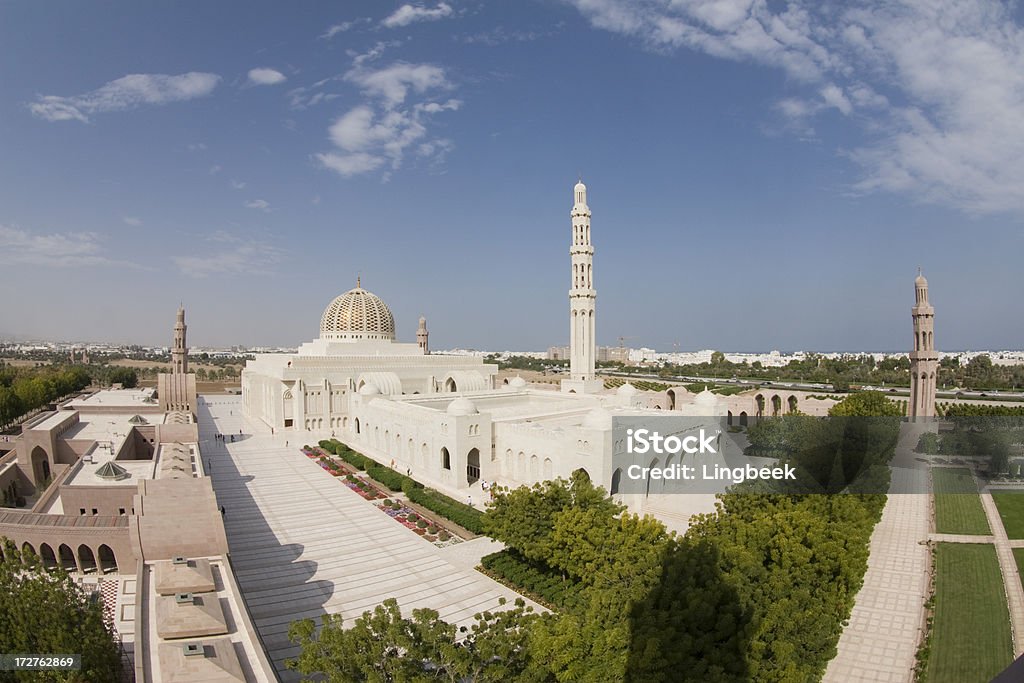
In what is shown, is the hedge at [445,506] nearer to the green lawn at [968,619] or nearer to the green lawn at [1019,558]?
the green lawn at [968,619]

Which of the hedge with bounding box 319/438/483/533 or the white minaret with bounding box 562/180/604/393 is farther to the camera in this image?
the white minaret with bounding box 562/180/604/393

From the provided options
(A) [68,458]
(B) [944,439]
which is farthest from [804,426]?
(A) [68,458]

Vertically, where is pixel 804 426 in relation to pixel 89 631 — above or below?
above

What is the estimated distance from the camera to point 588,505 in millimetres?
17750

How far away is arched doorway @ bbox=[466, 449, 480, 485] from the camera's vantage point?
28098mm

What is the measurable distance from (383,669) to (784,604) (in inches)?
311

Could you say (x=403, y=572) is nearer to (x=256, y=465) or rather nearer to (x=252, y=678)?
(x=252, y=678)

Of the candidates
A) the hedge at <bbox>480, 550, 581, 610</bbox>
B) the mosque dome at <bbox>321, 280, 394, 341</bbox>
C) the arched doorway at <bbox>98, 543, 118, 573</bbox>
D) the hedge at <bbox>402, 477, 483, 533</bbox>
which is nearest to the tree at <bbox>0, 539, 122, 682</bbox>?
the arched doorway at <bbox>98, 543, 118, 573</bbox>

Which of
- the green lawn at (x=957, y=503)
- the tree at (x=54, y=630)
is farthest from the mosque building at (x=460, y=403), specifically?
the tree at (x=54, y=630)

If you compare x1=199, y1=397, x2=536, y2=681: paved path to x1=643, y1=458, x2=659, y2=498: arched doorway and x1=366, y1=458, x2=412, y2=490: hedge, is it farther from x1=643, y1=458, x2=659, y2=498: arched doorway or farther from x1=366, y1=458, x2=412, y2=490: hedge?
x1=643, y1=458, x2=659, y2=498: arched doorway

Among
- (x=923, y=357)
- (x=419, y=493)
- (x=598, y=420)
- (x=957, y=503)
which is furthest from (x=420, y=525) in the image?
(x=923, y=357)

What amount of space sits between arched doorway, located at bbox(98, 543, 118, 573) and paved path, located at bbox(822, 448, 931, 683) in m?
20.2

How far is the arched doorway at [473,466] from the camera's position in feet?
92.2

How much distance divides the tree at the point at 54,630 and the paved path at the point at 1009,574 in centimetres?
1993
